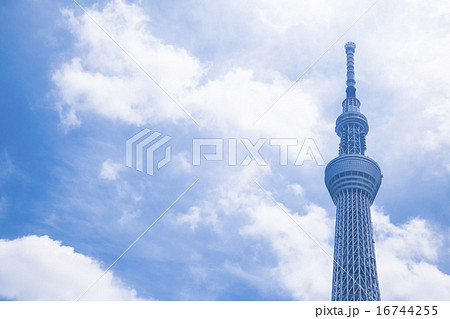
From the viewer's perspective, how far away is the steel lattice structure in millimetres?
113000

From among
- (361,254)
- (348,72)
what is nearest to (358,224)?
(361,254)

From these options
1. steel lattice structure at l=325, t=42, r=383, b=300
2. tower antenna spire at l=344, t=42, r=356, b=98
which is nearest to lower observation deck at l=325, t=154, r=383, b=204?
steel lattice structure at l=325, t=42, r=383, b=300

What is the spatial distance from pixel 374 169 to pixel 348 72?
4086cm

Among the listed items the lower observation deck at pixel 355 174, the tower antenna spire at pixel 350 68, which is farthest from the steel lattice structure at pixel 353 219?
the tower antenna spire at pixel 350 68

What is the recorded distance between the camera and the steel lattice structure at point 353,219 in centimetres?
11300

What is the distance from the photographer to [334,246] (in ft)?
408

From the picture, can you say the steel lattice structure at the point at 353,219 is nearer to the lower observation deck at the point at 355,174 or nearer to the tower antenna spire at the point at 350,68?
the lower observation deck at the point at 355,174

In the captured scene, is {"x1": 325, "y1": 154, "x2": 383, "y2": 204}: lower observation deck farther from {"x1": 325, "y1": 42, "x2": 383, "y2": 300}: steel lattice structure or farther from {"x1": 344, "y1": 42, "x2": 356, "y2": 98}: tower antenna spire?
{"x1": 344, "y1": 42, "x2": 356, "y2": 98}: tower antenna spire

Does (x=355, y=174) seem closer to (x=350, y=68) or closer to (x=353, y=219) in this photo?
(x=353, y=219)

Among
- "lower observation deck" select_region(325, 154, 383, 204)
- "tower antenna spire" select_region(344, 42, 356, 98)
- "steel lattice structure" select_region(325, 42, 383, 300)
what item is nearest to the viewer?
"steel lattice structure" select_region(325, 42, 383, 300)
